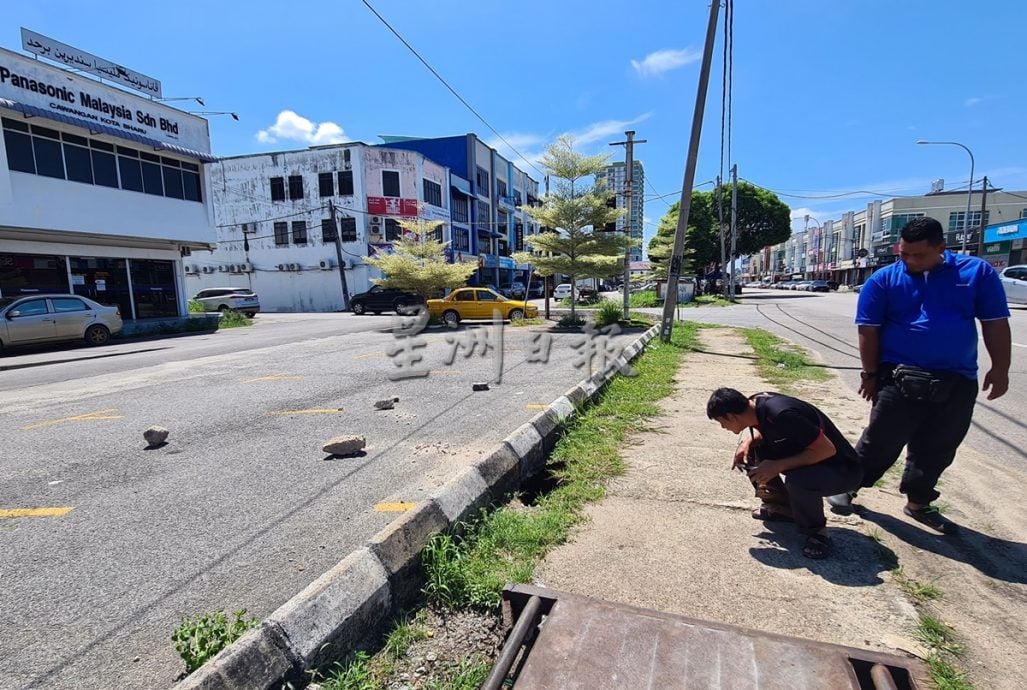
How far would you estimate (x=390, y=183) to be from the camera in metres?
35.9

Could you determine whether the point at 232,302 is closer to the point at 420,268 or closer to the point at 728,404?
the point at 420,268

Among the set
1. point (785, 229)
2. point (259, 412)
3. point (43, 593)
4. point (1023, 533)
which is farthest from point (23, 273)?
point (785, 229)

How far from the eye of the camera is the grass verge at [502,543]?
7.10 ft

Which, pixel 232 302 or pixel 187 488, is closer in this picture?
pixel 187 488

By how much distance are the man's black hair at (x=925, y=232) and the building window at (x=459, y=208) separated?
41.0m

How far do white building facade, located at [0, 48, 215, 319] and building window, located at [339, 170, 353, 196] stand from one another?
13.3 metres

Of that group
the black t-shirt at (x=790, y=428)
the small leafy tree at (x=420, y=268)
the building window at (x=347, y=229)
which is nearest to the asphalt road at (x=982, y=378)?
the black t-shirt at (x=790, y=428)

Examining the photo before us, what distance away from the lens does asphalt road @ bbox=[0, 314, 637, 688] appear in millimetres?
2502

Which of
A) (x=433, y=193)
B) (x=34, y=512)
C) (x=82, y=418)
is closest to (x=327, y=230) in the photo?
(x=433, y=193)

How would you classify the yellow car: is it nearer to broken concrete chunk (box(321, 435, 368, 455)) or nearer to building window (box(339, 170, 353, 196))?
broken concrete chunk (box(321, 435, 368, 455))

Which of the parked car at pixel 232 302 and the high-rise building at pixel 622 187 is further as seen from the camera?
the parked car at pixel 232 302

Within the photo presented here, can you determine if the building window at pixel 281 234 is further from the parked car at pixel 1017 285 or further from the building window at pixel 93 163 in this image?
the parked car at pixel 1017 285

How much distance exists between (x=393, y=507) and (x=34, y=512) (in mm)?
2633

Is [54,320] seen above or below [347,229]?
below
